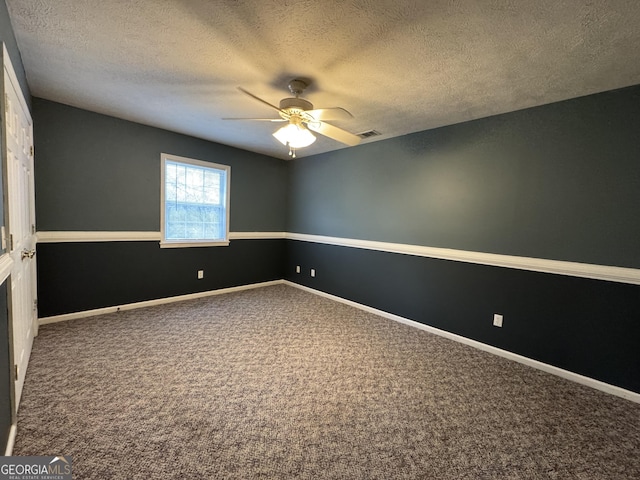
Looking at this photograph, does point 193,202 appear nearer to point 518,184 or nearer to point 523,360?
point 518,184

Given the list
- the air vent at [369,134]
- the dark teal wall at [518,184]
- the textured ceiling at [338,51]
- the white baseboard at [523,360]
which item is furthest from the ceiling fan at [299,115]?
the white baseboard at [523,360]

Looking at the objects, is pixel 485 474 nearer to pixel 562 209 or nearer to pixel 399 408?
pixel 399 408

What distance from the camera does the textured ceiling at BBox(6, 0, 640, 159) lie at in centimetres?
151

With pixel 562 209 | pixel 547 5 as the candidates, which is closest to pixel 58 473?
pixel 547 5

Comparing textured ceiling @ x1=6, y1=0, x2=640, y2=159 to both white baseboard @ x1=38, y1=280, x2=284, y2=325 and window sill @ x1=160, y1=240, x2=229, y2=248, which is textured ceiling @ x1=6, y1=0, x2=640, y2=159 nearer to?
window sill @ x1=160, y1=240, x2=229, y2=248

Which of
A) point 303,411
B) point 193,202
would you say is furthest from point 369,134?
point 303,411

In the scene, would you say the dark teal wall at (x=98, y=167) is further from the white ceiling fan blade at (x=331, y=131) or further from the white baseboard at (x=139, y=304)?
the white ceiling fan blade at (x=331, y=131)

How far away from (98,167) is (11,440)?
9.27 feet

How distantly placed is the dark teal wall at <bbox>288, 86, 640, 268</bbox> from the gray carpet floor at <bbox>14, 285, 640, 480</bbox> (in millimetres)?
1212

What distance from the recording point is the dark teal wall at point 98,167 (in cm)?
301

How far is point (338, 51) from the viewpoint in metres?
1.86

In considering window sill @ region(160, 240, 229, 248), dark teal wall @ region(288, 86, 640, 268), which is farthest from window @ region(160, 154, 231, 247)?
dark teal wall @ region(288, 86, 640, 268)

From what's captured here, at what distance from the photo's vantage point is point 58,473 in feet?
4.33

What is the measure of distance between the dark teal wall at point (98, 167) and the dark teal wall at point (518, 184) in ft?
8.44
